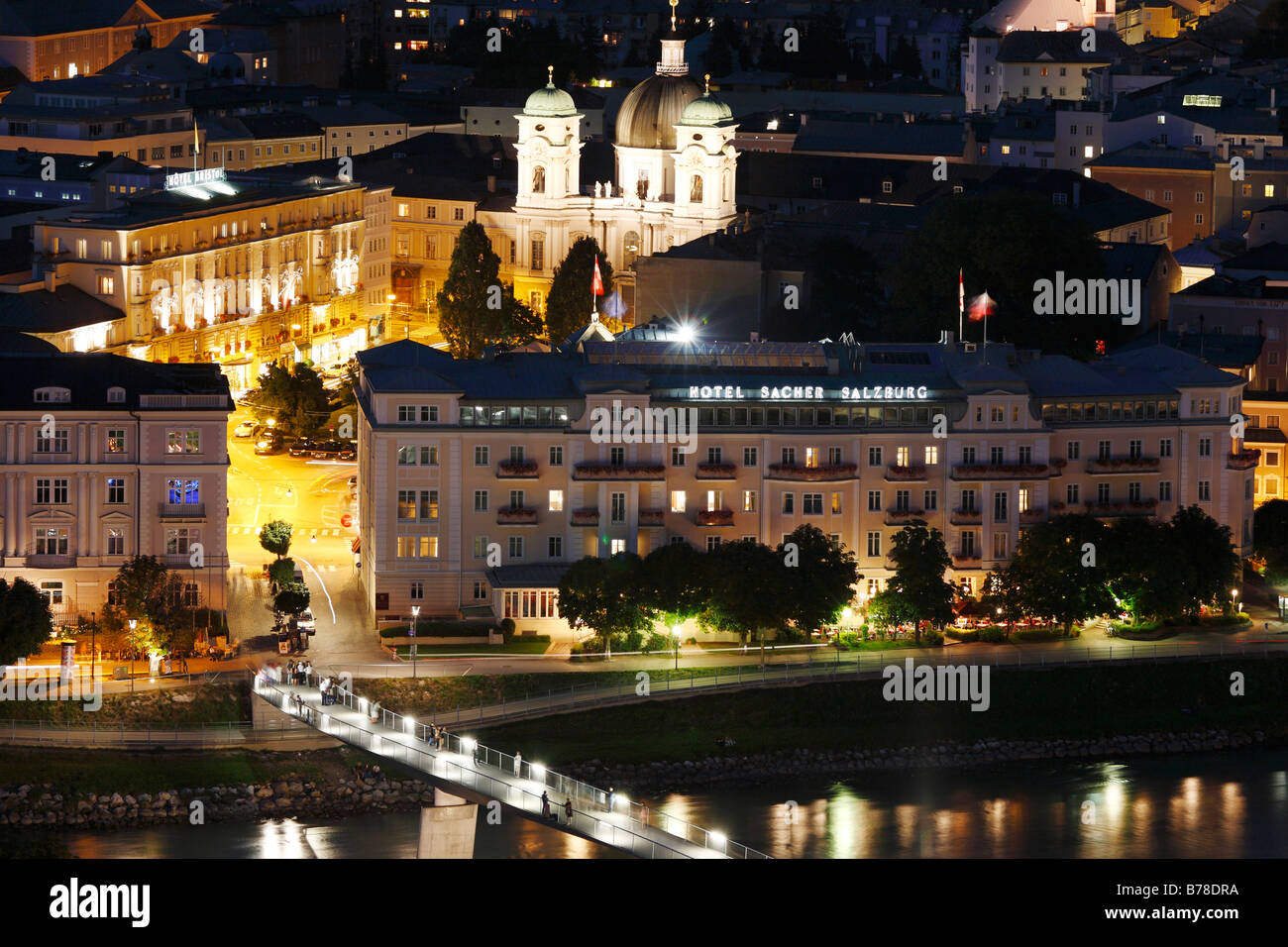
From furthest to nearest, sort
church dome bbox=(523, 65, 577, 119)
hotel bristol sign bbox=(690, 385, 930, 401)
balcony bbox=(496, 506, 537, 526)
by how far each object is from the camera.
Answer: church dome bbox=(523, 65, 577, 119) < hotel bristol sign bbox=(690, 385, 930, 401) < balcony bbox=(496, 506, 537, 526)

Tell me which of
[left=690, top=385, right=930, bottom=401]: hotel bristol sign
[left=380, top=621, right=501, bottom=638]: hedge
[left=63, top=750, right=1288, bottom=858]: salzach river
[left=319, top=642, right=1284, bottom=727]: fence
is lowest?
[left=63, top=750, right=1288, bottom=858]: salzach river

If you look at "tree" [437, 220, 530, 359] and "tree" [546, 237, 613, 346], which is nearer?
"tree" [437, 220, 530, 359]

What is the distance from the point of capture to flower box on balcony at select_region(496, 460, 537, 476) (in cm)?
8444

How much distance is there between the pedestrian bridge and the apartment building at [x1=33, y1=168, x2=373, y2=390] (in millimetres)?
39692

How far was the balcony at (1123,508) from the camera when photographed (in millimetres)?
87562

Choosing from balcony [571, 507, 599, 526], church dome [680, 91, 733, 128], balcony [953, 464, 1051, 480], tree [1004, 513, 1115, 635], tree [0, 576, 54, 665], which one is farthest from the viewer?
church dome [680, 91, 733, 128]

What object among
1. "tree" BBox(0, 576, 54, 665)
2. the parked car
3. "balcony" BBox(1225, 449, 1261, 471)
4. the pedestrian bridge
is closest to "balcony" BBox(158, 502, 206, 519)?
"tree" BBox(0, 576, 54, 665)

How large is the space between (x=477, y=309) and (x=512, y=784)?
163 ft

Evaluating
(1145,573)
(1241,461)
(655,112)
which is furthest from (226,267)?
(1145,573)

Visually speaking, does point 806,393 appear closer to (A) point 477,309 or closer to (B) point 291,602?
(B) point 291,602

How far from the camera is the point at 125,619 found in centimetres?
8075

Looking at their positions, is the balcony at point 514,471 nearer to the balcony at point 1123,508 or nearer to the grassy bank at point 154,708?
the grassy bank at point 154,708

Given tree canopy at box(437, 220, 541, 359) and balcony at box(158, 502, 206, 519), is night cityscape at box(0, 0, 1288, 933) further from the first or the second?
tree canopy at box(437, 220, 541, 359)
